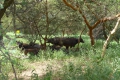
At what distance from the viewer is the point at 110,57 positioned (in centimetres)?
750

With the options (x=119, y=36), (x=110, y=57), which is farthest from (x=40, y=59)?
(x=119, y=36)

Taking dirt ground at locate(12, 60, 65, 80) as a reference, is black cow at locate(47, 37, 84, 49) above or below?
below

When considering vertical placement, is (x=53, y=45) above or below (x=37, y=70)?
below

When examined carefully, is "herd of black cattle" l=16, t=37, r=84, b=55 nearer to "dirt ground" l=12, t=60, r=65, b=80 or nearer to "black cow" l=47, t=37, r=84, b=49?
"black cow" l=47, t=37, r=84, b=49

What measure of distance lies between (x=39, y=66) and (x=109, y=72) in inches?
112

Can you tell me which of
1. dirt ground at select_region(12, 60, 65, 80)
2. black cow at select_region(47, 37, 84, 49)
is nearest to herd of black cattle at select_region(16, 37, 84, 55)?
black cow at select_region(47, 37, 84, 49)

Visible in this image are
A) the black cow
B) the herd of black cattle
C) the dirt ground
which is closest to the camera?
the dirt ground

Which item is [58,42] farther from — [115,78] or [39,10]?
[115,78]

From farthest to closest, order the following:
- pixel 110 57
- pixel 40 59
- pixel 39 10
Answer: pixel 39 10 → pixel 40 59 → pixel 110 57

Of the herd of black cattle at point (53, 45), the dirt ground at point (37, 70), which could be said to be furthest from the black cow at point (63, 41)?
the dirt ground at point (37, 70)

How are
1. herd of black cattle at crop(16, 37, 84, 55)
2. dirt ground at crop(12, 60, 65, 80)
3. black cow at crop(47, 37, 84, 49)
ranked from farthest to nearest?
black cow at crop(47, 37, 84, 49) < herd of black cattle at crop(16, 37, 84, 55) < dirt ground at crop(12, 60, 65, 80)

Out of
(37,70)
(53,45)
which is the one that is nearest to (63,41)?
(53,45)

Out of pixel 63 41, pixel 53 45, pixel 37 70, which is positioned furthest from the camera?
pixel 63 41

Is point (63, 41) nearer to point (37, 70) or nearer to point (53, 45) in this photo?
point (53, 45)
